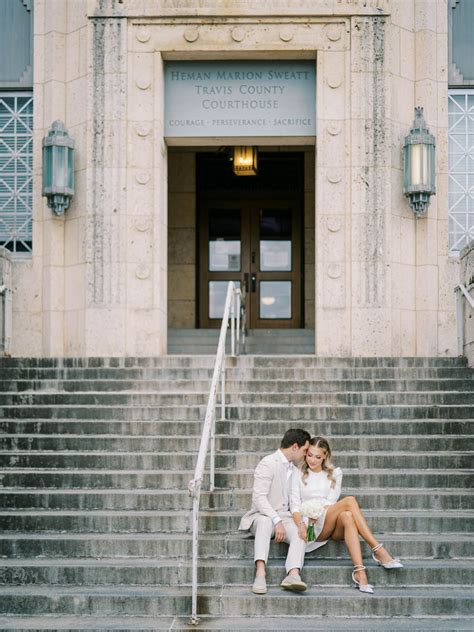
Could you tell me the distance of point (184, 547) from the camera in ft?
26.1

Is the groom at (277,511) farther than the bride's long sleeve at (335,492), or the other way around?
the bride's long sleeve at (335,492)

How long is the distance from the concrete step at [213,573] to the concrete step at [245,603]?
0.19 m

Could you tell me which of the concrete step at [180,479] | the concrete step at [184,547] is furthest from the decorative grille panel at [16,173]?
the concrete step at [184,547]

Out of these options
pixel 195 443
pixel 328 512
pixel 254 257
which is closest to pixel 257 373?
pixel 195 443

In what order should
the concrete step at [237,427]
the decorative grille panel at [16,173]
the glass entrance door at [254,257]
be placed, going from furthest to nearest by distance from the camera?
the glass entrance door at [254,257] < the decorative grille panel at [16,173] < the concrete step at [237,427]

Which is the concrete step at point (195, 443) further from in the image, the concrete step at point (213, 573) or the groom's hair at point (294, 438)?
the concrete step at point (213, 573)

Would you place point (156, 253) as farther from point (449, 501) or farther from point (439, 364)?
point (449, 501)

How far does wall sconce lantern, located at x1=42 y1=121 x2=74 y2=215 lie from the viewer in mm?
12867

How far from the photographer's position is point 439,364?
449 inches

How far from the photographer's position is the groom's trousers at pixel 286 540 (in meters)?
7.36

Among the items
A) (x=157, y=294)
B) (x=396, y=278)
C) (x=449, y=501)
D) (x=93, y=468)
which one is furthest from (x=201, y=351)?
(x=449, y=501)

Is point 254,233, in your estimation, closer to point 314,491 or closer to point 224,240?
point 224,240

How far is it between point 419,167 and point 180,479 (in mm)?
5822

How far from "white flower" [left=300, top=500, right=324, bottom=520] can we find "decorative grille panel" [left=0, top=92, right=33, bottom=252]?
294 inches
